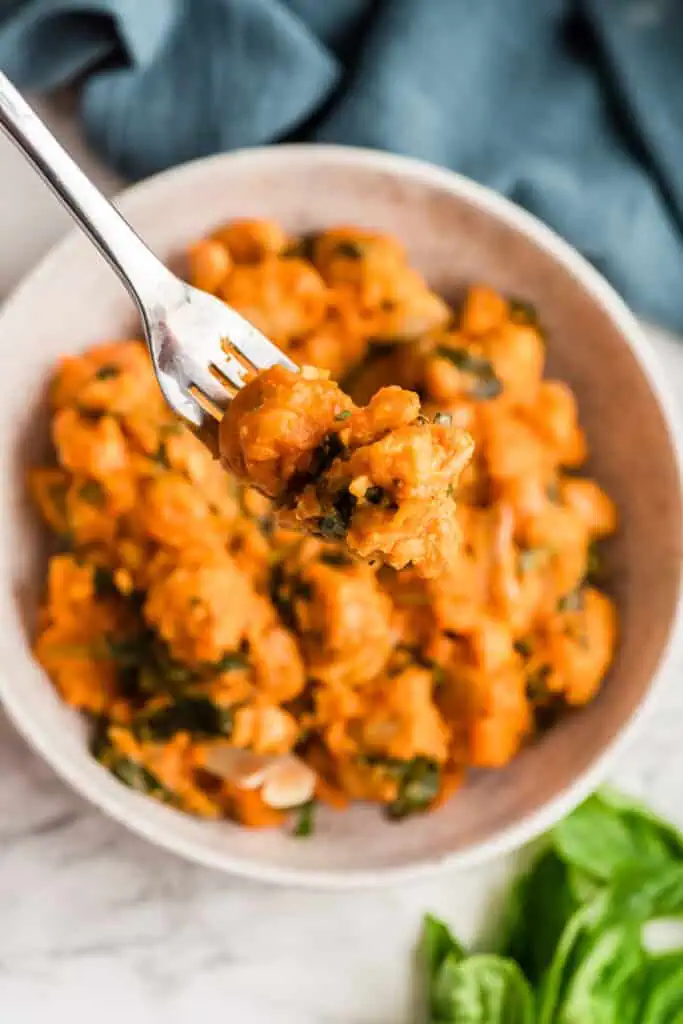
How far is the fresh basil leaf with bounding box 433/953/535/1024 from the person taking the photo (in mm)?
1947

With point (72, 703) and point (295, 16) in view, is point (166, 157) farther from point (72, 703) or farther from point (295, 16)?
point (72, 703)

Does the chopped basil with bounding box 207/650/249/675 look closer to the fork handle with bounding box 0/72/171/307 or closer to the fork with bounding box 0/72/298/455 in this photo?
the fork with bounding box 0/72/298/455

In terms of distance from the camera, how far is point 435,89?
6.75 feet

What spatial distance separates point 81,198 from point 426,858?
43.1 inches

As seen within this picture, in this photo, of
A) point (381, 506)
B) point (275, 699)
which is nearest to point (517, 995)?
point (275, 699)

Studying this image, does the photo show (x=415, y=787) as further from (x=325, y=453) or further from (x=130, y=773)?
(x=325, y=453)

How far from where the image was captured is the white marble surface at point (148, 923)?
6.46ft

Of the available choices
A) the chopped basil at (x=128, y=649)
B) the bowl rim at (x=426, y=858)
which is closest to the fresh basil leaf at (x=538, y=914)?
the bowl rim at (x=426, y=858)

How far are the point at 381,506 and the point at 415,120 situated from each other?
1052 millimetres

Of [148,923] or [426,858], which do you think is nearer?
[426,858]

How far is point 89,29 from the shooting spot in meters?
2.00

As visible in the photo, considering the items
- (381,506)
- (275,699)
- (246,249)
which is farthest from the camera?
(246,249)

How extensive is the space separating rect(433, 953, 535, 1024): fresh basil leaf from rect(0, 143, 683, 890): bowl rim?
0.78 feet

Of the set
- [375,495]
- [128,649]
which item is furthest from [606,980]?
[375,495]
